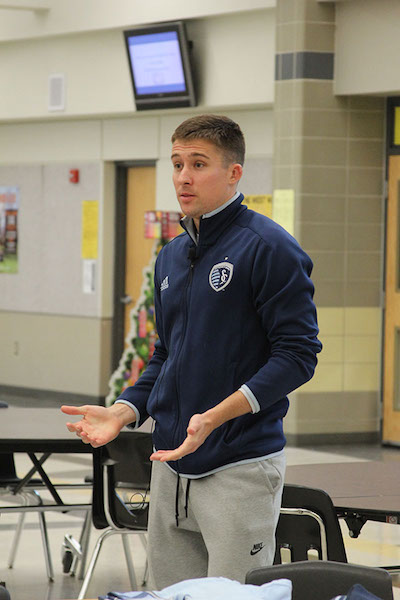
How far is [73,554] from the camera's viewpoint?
566 cm

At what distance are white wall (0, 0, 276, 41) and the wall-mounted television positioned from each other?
0.13m

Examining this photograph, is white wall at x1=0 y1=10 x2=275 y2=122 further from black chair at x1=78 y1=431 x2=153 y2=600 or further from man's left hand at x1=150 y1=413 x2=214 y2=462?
man's left hand at x1=150 y1=413 x2=214 y2=462

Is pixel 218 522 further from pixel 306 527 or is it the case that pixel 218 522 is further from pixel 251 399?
pixel 306 527

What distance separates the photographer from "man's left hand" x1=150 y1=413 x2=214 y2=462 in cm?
258

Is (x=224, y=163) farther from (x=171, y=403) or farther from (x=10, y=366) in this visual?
(x=10, y=366)

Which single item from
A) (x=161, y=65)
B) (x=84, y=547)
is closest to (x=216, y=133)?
(x=84, y=547)

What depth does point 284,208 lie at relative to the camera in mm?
9266

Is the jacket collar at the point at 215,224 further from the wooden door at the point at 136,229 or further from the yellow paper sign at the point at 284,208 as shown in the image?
the wooden door at the point at 136,229

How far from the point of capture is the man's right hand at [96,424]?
2.82 metres

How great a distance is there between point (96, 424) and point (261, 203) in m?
7.33

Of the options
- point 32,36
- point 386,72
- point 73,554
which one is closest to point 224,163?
point 73,554

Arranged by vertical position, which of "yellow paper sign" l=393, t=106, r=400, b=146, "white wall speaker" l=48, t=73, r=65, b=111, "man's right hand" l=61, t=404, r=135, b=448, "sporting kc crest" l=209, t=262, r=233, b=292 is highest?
"white wall speaker" l=48, t=73, r=65, b=111

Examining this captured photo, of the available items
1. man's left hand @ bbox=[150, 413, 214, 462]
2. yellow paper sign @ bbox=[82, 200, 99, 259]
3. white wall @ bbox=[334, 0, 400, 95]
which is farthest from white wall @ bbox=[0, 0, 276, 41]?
man's left hand @ bbox=[150, 413, 214, 462]

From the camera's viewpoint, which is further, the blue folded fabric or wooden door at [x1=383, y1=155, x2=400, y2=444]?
wooden door at [x1=383, y1=155, x2=400, y2=444]
